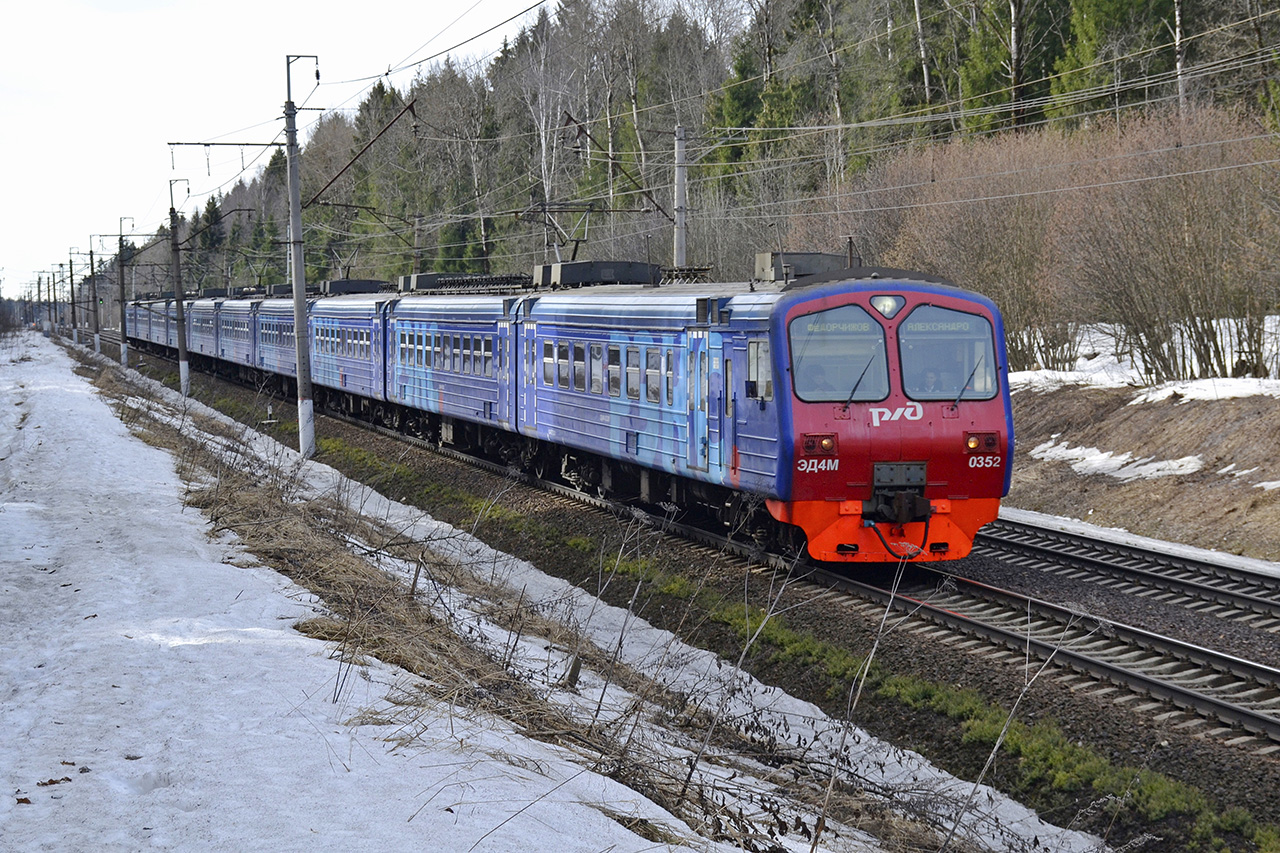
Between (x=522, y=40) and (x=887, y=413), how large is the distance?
59585mm

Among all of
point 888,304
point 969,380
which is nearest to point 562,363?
point 888,304

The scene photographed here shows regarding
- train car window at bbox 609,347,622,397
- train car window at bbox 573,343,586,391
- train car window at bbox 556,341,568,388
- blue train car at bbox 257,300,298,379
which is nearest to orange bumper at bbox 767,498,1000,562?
train car window at bbox 609,347,622,397

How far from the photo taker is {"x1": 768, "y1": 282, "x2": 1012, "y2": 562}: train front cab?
11.1 m

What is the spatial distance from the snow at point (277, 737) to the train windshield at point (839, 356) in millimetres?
2663

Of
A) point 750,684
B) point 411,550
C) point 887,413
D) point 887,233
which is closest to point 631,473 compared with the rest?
point 411,550

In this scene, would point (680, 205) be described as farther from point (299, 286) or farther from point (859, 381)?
point (859, 381)

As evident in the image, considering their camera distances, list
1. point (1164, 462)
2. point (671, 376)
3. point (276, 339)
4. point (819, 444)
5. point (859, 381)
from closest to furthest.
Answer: point (819, 444)
point (859, 381)
point (671, 376)
point (1164, 462)
point (276, 339)

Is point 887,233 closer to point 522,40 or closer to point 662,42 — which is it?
point 662,42

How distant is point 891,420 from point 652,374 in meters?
3.57

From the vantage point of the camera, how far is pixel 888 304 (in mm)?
11398

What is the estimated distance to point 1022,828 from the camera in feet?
22.9

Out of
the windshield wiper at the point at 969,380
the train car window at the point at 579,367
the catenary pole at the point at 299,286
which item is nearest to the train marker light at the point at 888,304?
the windshield wiper at the point at 969,380

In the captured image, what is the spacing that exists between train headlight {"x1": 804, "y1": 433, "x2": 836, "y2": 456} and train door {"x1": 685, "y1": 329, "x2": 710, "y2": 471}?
1834 mm

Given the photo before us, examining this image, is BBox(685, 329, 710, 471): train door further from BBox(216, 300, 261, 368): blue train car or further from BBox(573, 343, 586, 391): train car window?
BBox(216, 300, 261, 368): blue train car
